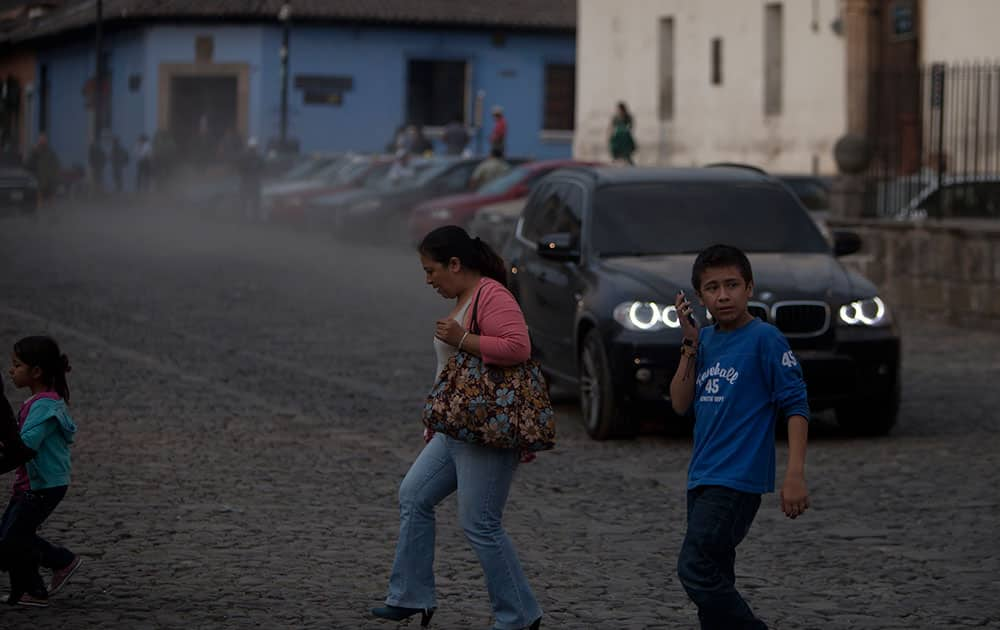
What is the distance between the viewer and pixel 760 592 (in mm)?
7520

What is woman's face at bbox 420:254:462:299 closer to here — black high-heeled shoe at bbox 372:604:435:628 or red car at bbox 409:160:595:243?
black high-heeled shoe at bbox 372:604:435:628

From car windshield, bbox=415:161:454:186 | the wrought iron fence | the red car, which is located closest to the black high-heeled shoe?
the wrought iron fence

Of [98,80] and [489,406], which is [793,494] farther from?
[98,80]

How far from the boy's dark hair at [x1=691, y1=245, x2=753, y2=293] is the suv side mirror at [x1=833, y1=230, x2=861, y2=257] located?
7.06 metres

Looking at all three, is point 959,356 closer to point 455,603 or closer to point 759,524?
point 759,524

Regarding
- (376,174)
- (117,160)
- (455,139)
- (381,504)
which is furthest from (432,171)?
(117,160)

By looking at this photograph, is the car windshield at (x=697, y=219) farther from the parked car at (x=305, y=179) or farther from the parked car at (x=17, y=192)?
the parked car at (x=17, y=192)

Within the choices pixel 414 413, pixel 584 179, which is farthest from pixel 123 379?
pixel 584 179

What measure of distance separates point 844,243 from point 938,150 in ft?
25.3

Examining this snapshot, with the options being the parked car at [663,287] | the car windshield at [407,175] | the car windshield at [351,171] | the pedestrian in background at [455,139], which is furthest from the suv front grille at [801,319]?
the pedestrian in background at [455,139]

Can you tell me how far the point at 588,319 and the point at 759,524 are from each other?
3.13m

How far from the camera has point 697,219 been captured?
12836 mm

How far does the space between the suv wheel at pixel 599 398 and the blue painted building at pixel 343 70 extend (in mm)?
45000

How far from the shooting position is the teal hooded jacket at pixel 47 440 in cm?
688
